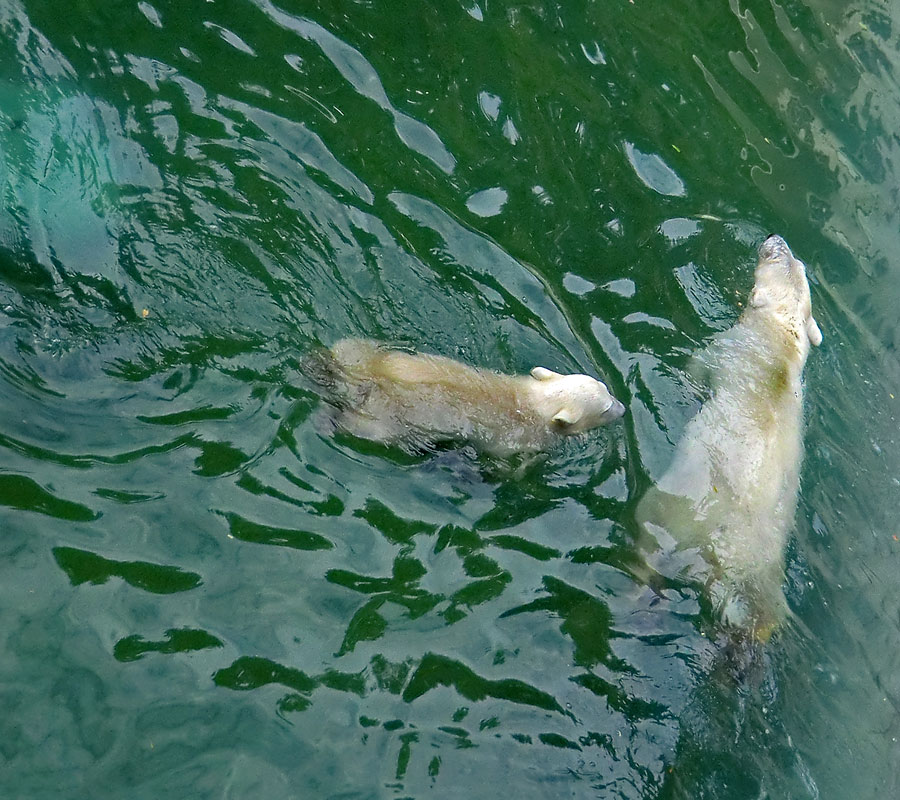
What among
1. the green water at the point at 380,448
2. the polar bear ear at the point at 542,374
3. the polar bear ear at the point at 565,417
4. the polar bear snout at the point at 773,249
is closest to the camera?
the green water at the point at 380,448

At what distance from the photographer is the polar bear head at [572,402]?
6.80m

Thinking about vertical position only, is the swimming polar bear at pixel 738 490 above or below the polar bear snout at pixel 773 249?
below

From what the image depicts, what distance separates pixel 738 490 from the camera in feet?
22.1

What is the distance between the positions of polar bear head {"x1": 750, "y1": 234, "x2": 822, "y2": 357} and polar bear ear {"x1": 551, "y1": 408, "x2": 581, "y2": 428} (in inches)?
102

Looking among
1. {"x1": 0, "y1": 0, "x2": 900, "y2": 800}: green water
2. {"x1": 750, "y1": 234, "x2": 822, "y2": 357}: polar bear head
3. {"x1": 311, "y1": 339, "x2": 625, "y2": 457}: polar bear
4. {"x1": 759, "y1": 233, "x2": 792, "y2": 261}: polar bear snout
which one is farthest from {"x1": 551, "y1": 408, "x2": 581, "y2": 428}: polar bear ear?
{"x1": 759, "y1": 233, "x2": 792, "y2": 261}: polar bear snout

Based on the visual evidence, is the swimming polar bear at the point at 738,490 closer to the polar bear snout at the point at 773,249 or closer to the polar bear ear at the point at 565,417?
the polar bear ear at the point at 565,417

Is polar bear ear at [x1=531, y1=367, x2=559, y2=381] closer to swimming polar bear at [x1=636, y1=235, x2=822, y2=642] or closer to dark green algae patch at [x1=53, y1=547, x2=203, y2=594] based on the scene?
swimming polar bear at [x1=636, y1=235, x2=822, y2=642]

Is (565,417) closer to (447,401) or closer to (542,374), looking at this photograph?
(542,374)

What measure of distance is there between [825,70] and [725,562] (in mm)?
6348

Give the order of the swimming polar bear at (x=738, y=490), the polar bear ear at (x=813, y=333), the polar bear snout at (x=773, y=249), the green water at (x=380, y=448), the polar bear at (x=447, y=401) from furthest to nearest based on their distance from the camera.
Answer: the polar bear snout at (x=773, y=249), the polar bear ear at (x=813, y=333), the swimming polar bear at (x=738, y=490), the polar bear at (x=447, y=401), the green water at (x=380, y=448)

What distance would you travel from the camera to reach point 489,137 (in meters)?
8.07

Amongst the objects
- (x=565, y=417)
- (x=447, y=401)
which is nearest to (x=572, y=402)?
(x=565, y=417)

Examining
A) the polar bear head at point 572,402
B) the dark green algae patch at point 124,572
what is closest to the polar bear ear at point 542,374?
the polar bear head at point 572,402

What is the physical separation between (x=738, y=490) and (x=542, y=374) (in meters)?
1.78
